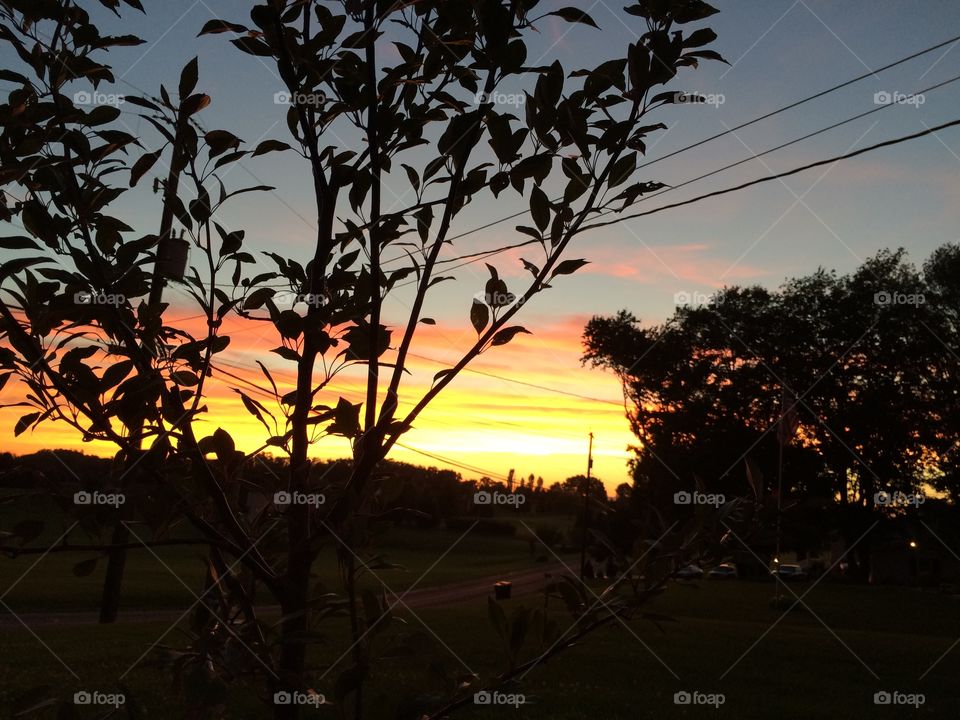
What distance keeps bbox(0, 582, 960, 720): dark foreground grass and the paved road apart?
6.40ft

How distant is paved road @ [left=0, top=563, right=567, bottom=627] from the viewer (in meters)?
30.0

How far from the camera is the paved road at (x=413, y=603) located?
30.0m

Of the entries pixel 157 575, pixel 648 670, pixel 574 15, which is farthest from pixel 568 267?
pixel 157 575

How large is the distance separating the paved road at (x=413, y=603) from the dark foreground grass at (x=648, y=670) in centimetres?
195

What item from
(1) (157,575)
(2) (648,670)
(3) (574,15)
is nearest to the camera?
(3) (574,15)

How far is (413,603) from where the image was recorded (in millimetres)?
39281

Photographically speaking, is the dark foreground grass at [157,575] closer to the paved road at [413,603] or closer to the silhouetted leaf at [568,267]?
the silhouetted leaf at [568,267]

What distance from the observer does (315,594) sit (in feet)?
6.64

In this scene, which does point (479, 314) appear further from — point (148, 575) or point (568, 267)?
point (148, 575)

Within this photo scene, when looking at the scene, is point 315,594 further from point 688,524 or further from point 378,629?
point 688,524

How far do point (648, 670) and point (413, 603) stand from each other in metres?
26.1

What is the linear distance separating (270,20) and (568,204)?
0.73 meters

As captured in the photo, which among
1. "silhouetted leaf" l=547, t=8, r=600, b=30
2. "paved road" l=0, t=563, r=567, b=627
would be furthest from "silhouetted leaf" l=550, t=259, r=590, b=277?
"paved road" l=0, t=563, r=567, b=627

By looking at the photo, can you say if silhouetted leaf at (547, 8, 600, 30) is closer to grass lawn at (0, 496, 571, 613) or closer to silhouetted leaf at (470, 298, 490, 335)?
silhouetted leaf at (470, 298, 490, 335)
